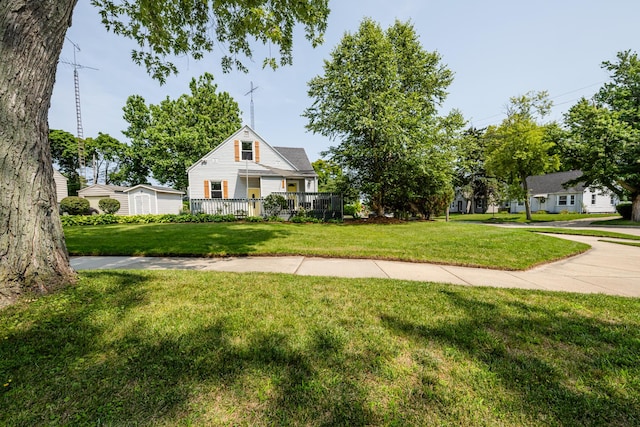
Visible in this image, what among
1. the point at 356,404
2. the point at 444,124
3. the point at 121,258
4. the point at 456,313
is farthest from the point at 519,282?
the point at 444,124

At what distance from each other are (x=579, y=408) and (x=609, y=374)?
2.12 ft

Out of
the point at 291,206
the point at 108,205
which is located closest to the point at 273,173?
the point at 291,206

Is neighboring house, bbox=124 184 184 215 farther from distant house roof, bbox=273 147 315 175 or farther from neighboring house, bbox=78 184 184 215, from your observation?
distant house roof, bbox=273 147 315 175

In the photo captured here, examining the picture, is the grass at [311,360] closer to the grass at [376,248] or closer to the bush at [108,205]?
the grass at [376,248]

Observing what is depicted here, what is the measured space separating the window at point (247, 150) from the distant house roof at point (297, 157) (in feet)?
7.55

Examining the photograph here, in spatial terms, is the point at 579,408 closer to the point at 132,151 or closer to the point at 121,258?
the point at 121,258

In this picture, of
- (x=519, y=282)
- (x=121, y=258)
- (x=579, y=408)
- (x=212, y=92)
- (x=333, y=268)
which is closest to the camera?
(x=579, y=408)

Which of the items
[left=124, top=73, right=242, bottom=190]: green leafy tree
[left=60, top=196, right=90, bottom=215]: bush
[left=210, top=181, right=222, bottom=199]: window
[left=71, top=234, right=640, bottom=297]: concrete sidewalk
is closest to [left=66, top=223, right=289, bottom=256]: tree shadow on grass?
[left=71, top=234, right=640, bottom=297]: concrete sidewalk

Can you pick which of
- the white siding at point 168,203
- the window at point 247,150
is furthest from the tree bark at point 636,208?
the white siding at point 168,203

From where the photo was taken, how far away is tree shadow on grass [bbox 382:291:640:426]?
4.99 feet

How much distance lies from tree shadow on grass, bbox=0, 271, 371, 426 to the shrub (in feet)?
42.7

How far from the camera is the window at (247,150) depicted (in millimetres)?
18572

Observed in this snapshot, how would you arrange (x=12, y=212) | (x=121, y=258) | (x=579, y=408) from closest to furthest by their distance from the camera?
(x=579, y=408)
(x=12, y=212)
(x=121, y=258)

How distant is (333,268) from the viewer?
5.04 meters
